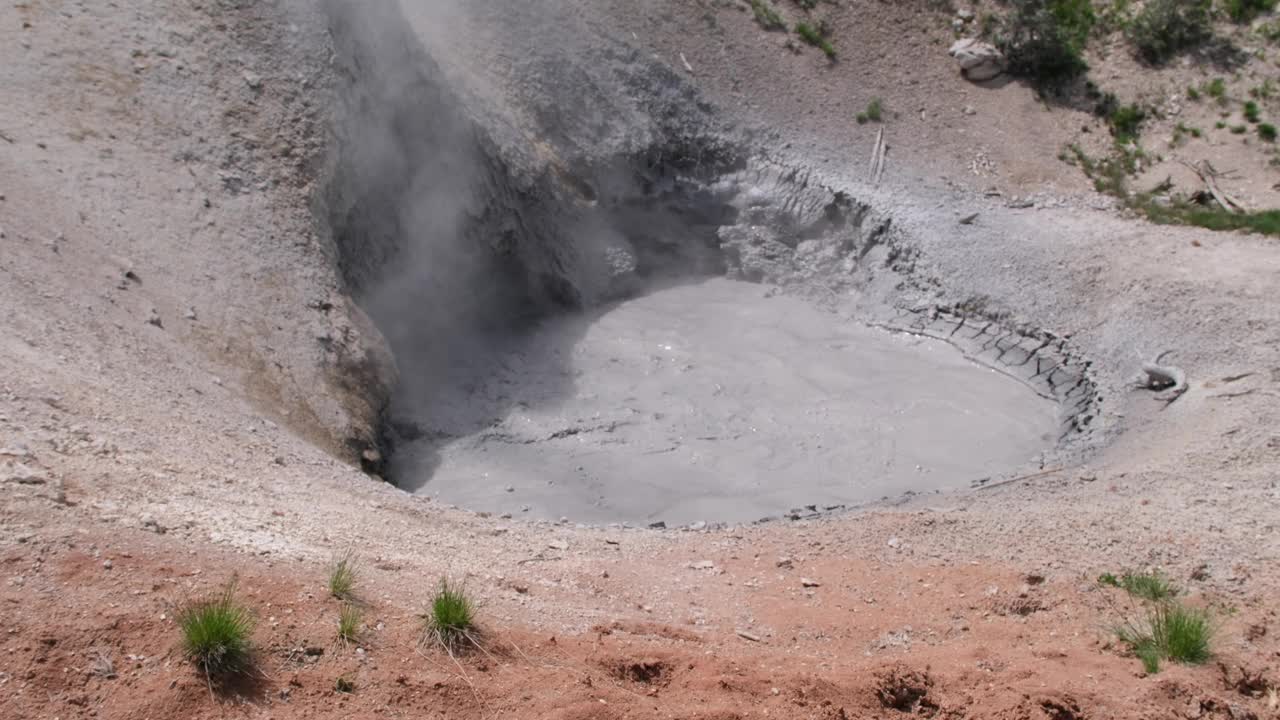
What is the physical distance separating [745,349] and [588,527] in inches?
224

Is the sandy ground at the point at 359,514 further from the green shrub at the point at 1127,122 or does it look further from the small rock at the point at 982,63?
the small rock at the point at 982,63

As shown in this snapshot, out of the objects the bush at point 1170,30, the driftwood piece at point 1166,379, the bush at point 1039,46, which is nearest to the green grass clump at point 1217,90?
the bush at point 1170,30

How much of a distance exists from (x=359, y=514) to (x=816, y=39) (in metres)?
13.1

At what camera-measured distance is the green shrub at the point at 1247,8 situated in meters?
18.1

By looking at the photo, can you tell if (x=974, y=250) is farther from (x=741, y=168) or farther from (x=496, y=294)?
(x=496, y=294)

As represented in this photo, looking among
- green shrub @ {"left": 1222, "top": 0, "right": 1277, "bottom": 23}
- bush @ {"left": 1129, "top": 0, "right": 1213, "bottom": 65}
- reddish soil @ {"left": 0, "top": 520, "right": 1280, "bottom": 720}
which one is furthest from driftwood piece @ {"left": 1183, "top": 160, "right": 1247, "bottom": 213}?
reddish soil @ {"left": 0, "top": 520, "right": 1280, "bottom": 720}

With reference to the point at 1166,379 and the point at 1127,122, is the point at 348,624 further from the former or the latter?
the point at 1127,122

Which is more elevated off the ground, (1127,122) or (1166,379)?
(1127,122)

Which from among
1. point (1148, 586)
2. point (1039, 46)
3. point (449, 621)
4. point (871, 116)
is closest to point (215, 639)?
point (449, 621)

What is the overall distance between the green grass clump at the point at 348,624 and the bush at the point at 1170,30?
16908 millimetres

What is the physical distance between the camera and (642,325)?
14.9 m

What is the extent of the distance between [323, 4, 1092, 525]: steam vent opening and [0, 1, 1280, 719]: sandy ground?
1.04 meters

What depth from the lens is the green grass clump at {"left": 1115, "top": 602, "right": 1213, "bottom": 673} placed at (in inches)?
239

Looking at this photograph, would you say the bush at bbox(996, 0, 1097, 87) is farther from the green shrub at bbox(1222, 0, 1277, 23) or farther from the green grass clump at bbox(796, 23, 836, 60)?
the green grass clump at bbox(796, 23, 836, 60)
